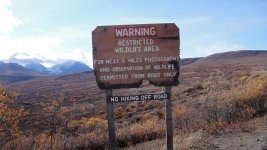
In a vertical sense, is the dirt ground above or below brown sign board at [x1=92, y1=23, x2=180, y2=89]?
below

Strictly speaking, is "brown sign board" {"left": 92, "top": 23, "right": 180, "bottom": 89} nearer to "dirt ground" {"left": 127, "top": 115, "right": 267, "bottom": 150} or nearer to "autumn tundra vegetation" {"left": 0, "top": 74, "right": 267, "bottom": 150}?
"dirt ground" {"left": 127, "top": 115, "right": 267, "bottom": 150}

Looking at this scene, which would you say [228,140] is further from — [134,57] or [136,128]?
[136,128]

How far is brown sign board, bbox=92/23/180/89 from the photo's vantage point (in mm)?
9867

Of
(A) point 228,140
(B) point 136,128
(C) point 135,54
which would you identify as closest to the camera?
(C) point 135,54

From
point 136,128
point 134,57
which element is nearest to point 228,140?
point 134,57

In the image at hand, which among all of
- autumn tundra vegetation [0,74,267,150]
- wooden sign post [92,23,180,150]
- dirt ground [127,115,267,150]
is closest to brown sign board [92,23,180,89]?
wooden sign post [92,23,180,150]

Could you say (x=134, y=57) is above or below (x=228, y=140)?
above

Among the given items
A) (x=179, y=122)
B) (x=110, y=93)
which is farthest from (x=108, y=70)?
(x=179, y=122)

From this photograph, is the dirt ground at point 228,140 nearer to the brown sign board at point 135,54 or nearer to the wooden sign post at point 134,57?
the wooden sign post at point 134,57

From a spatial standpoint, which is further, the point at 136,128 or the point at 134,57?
the point at 136,128

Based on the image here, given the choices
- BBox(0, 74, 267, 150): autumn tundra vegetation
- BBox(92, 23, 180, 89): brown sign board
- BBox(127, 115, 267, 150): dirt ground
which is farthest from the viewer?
BBox(0, 74, 267, 150): autumn tundra vegetation

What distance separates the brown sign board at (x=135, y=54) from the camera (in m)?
9.87

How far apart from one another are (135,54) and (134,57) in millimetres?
68

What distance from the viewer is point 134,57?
9.97m
